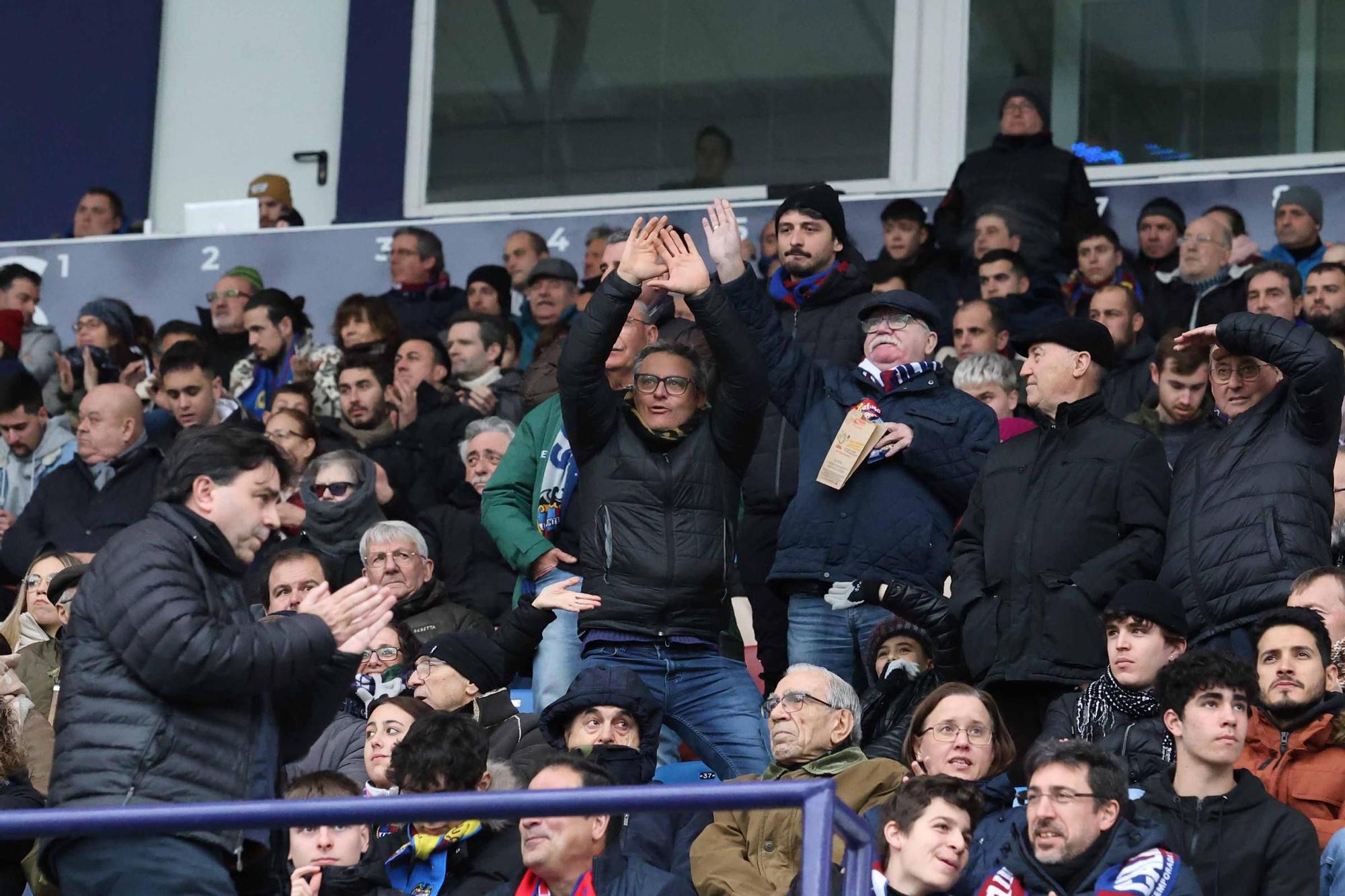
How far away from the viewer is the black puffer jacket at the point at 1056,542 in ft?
21.1

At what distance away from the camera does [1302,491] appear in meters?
6.38

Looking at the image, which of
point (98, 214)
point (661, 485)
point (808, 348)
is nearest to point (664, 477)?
point (661, 485)

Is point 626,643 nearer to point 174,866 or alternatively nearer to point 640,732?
point 640,732

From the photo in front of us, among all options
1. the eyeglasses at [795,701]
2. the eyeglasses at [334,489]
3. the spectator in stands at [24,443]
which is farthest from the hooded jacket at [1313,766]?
the spectator in stands at [24,443]

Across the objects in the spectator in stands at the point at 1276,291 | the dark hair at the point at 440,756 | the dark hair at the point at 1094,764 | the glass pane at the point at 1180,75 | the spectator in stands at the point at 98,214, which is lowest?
the dark hair at the point at 440,756

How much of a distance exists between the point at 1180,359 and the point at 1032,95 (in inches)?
141

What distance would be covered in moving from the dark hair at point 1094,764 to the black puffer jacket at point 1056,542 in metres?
1.04

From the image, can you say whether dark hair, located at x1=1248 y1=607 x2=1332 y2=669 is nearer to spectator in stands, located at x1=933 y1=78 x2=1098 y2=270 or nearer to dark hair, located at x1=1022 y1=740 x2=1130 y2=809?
dark hair, located at x1=1022 y1=740 x2=1130 y2=809

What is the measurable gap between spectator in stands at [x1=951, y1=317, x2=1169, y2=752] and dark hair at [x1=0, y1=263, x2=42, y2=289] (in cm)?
766

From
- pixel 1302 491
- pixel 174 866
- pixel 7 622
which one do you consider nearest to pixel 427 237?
pixel 7 622

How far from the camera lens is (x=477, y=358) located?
10.2 metres

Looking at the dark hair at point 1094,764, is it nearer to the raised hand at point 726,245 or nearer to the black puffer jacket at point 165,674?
the black puffer jacket at point 165,674

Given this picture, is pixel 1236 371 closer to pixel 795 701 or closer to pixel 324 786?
pixel 795 701

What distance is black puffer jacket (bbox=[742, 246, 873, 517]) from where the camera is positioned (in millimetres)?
7711
